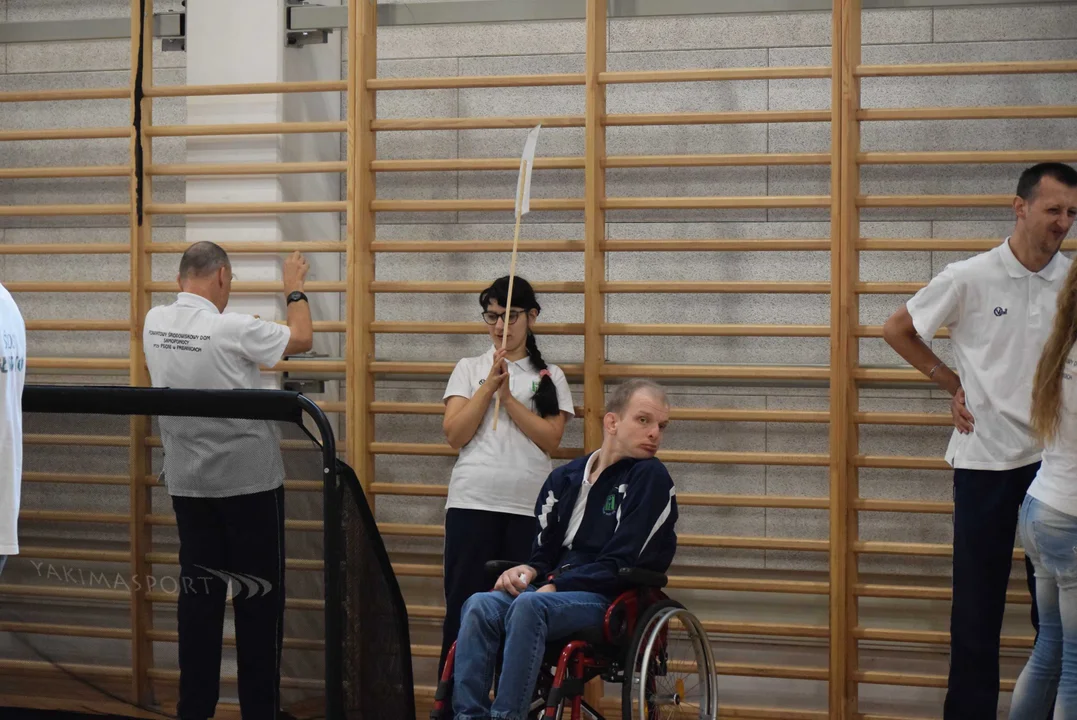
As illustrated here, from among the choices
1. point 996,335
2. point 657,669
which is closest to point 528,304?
point 657,669

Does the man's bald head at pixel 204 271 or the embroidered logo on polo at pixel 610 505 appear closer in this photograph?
the embroidered logo on polo at pixel 610 505

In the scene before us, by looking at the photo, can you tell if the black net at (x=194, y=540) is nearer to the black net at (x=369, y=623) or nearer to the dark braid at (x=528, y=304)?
the black net at (x=369, y=623)

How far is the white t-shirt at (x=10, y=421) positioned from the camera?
2.37m

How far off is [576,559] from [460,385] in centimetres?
101

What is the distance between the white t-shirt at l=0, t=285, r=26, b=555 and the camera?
2367 millimetres

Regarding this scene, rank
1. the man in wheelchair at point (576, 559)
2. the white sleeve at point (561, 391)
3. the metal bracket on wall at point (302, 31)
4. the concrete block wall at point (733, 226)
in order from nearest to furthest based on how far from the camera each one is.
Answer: the man in wheelchair at point (576, 559) < the white sleeve at point (561, 391) < the concrete block wall at point (733, 226) < the metal bracket on wall at point (302, 31)

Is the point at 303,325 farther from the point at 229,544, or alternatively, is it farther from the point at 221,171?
the point at 229,544

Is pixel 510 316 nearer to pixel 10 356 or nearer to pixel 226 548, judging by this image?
pixel 226 548

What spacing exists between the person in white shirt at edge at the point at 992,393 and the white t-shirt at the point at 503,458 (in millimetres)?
1282

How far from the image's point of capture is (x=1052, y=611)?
2.73 metres

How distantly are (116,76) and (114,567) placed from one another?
2.93 meters

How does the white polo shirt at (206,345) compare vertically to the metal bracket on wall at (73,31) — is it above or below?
below

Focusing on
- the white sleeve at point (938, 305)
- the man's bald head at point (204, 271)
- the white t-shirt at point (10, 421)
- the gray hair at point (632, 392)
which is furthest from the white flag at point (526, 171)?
the white t-shirt at point (10, 421)

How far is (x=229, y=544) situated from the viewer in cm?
257
